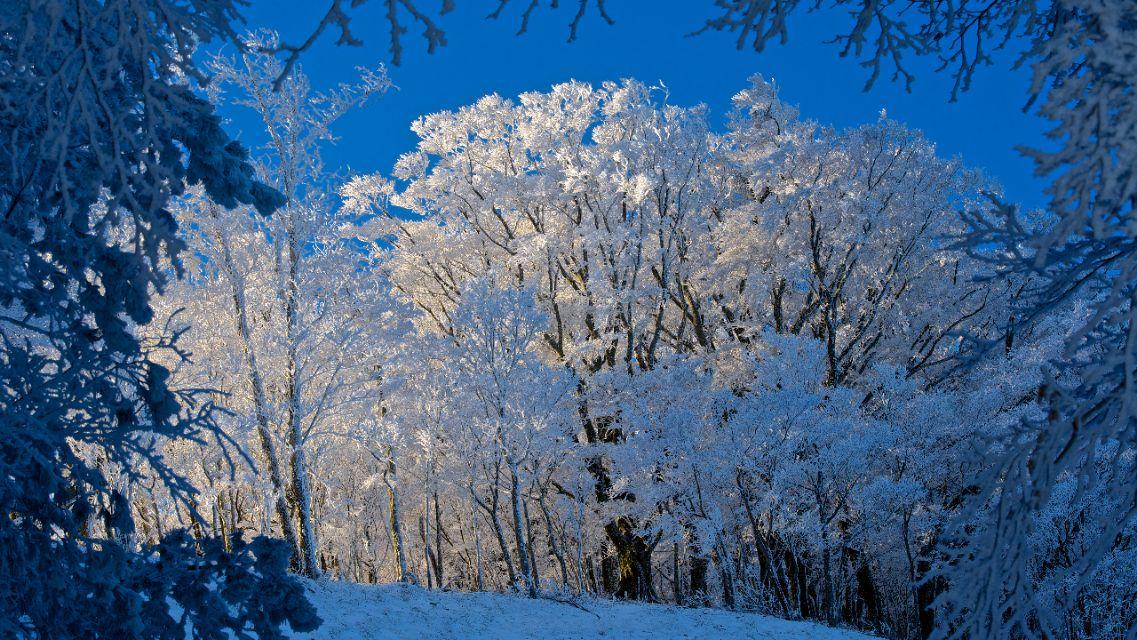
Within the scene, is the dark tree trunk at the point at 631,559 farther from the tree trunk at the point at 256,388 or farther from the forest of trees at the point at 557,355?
the tree trunk at the point at 256,388

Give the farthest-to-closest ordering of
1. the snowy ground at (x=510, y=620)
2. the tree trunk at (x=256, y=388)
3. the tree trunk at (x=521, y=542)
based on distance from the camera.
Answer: the tree trunk at (x=521, y=542)
the tree trunk at (x=256, y=388)
the snowy ground at (x=510, y=620)

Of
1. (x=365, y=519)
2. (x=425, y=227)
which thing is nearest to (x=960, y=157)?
(x=425, y=227)

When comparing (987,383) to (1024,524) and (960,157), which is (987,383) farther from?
(1024,524)

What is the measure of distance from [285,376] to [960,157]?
16.7 m

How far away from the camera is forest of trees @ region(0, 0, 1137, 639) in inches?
161

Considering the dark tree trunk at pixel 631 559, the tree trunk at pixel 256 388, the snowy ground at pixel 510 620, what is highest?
the tree trunk at pixel 256 388

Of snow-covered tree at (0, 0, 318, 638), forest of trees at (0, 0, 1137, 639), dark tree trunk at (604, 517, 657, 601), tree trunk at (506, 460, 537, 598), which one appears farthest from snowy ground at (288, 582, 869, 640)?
snow-covered tree at (0, 0, 318, 638)

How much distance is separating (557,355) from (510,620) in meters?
8.71

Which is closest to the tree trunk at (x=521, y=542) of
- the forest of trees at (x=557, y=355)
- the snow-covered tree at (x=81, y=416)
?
the forest of trees at (x=557, y=355)

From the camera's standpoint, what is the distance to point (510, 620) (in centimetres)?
1198

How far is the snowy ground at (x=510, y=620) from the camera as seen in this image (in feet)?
34.7

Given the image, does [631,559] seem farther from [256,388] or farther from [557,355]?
[256,388]

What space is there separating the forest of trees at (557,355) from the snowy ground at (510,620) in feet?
3.49

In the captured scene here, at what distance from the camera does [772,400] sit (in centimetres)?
1399
